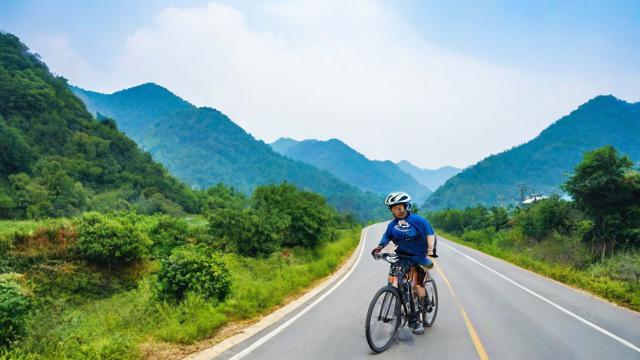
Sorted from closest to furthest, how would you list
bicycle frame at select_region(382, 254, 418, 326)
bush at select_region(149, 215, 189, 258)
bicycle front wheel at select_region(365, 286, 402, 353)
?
bicycle front wheel at select_region(365, 286, 402, 353) → bicycle frame at select_region(382, 254, 418, 326) → bush at select_region(149, 215, 189, 258)

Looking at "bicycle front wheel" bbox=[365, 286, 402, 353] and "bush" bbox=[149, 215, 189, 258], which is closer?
"bicycle front wheel" bbox=[365, 286, 402, 353]

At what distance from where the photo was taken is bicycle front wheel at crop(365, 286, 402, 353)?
5.09m

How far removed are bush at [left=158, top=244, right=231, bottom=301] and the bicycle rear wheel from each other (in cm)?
413

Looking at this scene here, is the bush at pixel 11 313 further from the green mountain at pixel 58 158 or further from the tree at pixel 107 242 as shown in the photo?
the green mountain at pixel 58 158

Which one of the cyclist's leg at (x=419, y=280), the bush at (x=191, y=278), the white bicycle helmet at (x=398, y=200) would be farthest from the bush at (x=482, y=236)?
the white bicycle helmet at (x=398, y=200)

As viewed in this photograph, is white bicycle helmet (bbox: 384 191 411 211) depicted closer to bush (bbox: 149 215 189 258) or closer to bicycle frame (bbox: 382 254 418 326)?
bicycle frame (bbox: 382 254 418 326)

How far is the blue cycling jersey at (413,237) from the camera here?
18.0ft

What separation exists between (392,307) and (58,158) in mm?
88323

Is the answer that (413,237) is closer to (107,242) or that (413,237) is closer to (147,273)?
(107,242)

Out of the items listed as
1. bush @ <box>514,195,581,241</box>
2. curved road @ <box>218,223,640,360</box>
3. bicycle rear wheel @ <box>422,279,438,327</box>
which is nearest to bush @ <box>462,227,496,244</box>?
bush @ <box>514,195,581,241</box>

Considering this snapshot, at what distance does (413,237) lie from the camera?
5.45 meters

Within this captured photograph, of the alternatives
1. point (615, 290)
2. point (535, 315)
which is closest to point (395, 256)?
point (535, 315)

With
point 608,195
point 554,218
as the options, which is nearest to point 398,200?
point 608,195

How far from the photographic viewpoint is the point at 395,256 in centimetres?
555
